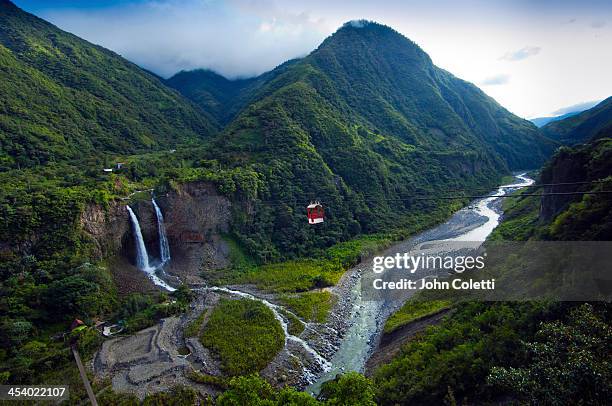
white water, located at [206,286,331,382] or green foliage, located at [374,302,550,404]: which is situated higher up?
green foliage, located at [374,302,550,404]

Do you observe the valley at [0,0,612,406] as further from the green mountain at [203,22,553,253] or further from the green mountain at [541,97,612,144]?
the green mountain at [541,97,612,144]

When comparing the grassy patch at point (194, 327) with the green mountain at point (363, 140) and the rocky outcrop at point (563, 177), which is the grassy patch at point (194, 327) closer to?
the green mountain at point (363, 140)

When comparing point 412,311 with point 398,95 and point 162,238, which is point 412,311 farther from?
point 398,95

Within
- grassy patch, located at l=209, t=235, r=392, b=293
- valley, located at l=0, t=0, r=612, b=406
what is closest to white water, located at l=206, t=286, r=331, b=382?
valley, located at l=0, t=0, r=612, b=406

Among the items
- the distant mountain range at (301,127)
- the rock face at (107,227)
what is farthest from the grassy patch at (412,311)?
the rock face at (107,227)

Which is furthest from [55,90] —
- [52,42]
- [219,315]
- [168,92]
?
[219,315]

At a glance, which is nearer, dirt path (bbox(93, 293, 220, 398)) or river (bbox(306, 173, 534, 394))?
dirt path (bbox(93, 293, 220, 398))

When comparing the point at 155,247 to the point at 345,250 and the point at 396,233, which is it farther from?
the point at 396,233

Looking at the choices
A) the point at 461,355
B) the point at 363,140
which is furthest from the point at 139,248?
the point at 363,140
